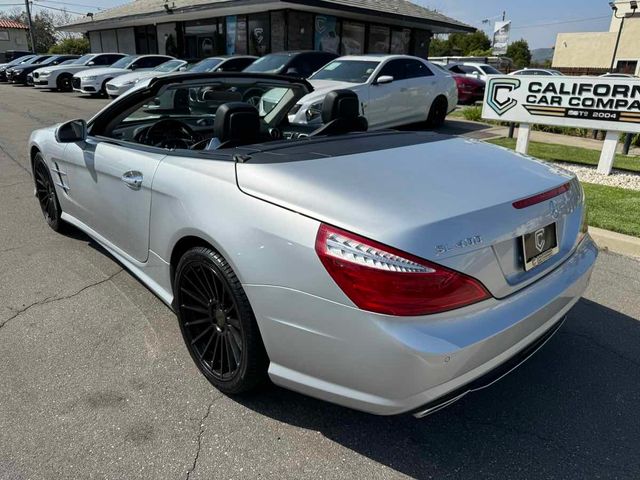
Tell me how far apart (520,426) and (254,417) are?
1.26 meters

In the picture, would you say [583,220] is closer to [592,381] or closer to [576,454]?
[592,381]

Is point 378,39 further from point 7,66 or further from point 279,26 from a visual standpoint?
point 7,66

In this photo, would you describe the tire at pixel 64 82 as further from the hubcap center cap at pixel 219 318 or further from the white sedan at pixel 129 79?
the hubcap center cap at pixel 219 318

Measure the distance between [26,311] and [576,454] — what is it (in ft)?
11.0

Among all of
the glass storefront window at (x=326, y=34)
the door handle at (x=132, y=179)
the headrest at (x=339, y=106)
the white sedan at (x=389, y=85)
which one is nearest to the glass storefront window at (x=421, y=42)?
the glass storefront window at (x=326, y=34)

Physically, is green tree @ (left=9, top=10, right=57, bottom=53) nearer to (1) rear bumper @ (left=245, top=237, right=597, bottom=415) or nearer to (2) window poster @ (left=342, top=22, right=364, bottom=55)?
(2) window poster @ (left=342, top=22, right=364, bottom=55)

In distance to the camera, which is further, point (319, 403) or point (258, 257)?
point (319, 403)

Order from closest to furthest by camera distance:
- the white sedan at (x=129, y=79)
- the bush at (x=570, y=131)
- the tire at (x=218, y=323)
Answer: the tire at (x=218, y=323)
the bush at (x=570, y=131)
the white sedan at (x=129, y=79)

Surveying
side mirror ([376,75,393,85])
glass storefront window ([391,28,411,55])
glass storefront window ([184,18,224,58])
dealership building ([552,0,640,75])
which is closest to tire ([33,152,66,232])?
side mirror ([376,75,393,85])

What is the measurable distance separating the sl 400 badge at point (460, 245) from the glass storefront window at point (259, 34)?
66.5 feet

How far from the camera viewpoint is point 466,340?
Result: 5.89 feet

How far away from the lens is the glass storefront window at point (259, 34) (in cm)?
2020

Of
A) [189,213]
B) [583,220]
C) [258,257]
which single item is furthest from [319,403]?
[583,220]

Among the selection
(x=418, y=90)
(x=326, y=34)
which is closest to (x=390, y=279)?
(x=418, y=90)
